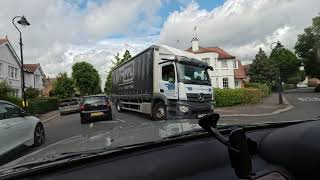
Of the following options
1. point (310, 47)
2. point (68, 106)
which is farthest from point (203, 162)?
point (310, 47)

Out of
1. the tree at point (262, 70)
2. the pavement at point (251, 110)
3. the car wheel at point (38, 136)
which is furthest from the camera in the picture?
the tree at point (262, 70)

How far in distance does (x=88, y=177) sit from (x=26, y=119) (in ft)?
33.1

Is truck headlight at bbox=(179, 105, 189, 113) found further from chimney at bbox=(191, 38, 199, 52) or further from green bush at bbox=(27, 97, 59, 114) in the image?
chimney at bbox=(191, 38, 199, 52)

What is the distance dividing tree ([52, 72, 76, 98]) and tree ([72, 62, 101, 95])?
53.4 feet

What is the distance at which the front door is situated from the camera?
1745cm

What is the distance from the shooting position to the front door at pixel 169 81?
57.3 ft

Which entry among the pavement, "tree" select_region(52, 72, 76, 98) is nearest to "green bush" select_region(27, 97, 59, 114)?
"tree" select_region(52, 72, 76, 98)

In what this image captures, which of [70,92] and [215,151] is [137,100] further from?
[70,92]

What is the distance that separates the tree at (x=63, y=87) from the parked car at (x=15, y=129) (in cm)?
5077

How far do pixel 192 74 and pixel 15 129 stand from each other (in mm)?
9185

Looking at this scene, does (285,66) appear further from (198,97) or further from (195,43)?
(198,97)

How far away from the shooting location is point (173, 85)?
17.5 m

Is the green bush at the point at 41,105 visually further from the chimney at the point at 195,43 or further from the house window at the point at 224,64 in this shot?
the house window at the point at 224,64

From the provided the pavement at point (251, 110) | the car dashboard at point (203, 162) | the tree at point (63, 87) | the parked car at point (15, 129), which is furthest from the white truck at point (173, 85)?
the tree at point (63, 87)
